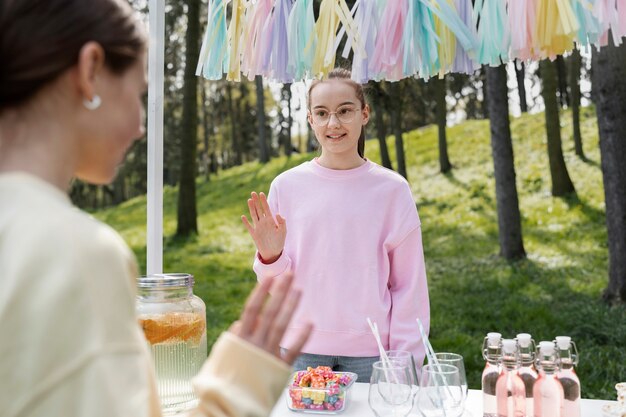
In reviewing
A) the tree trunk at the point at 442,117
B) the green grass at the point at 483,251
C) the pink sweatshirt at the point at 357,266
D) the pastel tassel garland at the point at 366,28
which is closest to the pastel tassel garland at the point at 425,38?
the pastel tassel garland at the point at 366,28

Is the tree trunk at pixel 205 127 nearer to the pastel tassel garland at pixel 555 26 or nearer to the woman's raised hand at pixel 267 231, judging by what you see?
the woman's raised hand at pixel 267 231

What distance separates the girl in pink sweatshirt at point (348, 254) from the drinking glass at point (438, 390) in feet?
2.28

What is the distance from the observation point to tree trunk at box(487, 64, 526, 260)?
24.3ft

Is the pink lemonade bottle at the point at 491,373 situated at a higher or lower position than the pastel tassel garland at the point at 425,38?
lower

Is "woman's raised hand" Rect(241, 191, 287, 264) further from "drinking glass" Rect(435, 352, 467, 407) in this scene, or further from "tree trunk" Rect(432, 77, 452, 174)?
"tree trunk" Rect(432, 77, 452, 174)

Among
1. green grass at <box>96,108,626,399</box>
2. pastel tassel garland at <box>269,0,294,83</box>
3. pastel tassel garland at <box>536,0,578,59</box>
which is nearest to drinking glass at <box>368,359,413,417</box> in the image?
pastel tassel garland at <box>536,0,578,59</box>

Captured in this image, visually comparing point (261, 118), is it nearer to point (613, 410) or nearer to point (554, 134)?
point (554, 134)

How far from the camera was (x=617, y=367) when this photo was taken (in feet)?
16.0

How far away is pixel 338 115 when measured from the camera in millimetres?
2465

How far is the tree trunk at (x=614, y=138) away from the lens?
5.38 m

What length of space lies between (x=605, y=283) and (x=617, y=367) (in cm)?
227

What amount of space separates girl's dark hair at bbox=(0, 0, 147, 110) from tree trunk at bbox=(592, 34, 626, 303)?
5.42 meters

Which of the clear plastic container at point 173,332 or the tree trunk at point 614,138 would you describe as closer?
the clear plastic container at point 173,332

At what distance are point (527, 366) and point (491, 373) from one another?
0.31 ft
